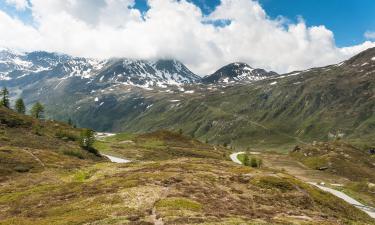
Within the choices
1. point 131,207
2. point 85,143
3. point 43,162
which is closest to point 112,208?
point 131,207

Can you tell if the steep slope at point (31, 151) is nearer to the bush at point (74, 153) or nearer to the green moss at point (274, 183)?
the bush at point (74, 153)

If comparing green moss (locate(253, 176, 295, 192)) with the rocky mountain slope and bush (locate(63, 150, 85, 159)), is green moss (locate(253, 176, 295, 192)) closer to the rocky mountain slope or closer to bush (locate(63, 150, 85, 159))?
the rocky mountain slope

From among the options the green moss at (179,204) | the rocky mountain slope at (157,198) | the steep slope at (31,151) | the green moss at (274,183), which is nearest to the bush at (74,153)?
the steep slope at (31,151)

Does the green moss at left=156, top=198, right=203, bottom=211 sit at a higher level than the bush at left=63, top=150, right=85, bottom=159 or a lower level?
lower

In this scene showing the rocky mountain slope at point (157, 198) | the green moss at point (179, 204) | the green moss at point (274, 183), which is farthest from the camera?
the green moss at point (274, 183)

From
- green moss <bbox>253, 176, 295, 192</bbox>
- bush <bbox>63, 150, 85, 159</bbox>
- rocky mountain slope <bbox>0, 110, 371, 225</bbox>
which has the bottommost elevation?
rocky mountain slope <bbox>0, 110, 371, 225</bbox>

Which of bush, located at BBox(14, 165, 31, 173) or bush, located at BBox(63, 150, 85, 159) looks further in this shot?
bush, located at BBox(63, 150, 85, 159)

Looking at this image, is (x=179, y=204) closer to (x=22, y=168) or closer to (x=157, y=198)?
(x=157, y=198)

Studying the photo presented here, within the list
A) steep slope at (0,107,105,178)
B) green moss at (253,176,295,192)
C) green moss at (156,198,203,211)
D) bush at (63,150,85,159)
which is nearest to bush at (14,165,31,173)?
steep slope at (0,107,105,178)

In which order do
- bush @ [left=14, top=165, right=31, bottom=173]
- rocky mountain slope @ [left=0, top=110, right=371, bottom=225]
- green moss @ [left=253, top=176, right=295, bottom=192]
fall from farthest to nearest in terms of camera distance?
bush @ [left=14, top=165, right=31, bottom=173]
green moss @ [left=253, top=176, right=295, bottom=192]
rocky mountain slope @ [left=0, top=110, right=371, bottom=225]

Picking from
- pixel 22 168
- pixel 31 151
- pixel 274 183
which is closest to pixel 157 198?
pixel 274 183

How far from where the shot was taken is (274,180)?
299ft

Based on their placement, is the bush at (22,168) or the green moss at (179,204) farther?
the bush at (22,168)

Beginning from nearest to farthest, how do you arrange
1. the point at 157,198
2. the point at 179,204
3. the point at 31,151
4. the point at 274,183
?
the point at 179,204 < the point at 157,198 < the point at 274,183 < the point at 31,151
